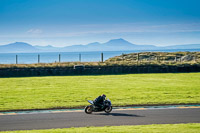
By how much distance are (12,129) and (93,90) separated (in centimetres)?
1054

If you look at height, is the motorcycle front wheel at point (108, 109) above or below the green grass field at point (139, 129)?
above

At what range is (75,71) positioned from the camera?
34938 millimetres

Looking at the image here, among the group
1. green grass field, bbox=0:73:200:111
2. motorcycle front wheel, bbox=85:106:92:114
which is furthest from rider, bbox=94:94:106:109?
green grass field, bbox=0:73:200:111

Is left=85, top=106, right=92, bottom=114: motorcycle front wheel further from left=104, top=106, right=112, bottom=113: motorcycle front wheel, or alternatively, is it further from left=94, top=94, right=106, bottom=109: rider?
left=104, top=106, right=112, bottom=113: motorcycle front wheel

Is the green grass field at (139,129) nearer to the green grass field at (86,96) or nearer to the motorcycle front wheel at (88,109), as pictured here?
the motorcycle front wheel at (88,109)

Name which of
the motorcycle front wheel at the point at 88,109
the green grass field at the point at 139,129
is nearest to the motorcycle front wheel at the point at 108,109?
the motorcycle front wheel at the point at 88,109

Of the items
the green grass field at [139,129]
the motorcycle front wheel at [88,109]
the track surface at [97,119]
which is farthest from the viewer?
the motorcycle front wheel at [88,109]

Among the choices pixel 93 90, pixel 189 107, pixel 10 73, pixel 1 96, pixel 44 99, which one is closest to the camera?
pixel 189 107

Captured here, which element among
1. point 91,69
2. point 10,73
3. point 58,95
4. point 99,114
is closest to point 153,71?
point 91,69

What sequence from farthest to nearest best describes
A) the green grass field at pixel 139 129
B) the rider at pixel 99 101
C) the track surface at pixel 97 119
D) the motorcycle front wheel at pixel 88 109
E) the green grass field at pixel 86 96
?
the green grass field at pixel 86 96
the motorcycle front wheel at pixel 88 109
the rider at pixel 99 101
the track surface at pixel 97 119
the green grass field at pixel 139 129

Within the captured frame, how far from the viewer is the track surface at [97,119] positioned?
452 inches

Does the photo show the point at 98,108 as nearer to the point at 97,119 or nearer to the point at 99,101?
the point at 99,101

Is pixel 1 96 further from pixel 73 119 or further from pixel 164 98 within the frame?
pixel 164 98

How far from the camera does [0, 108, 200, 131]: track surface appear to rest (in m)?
11.5
